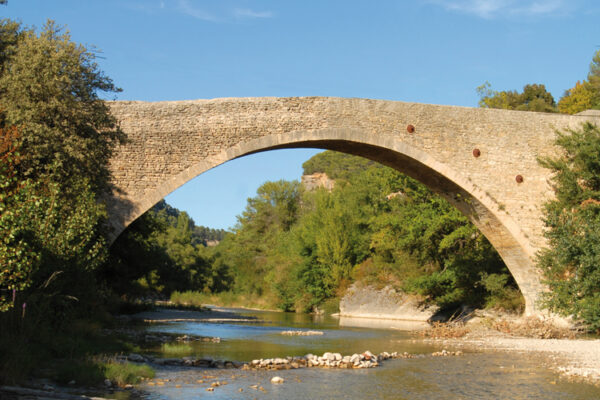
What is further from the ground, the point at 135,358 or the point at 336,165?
the point at 336,165

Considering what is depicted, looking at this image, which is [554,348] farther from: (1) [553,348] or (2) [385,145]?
(2) [385,145]

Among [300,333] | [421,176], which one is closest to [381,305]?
[300,333]

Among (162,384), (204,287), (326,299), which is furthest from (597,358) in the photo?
(204,287)

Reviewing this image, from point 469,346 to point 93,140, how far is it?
9.02 meters

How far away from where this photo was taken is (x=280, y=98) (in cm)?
1414

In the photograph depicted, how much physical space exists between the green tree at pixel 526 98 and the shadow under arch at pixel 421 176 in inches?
631

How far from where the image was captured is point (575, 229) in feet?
46.9

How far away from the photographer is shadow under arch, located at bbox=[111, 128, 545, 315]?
13555 mm

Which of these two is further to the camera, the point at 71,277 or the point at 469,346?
the point at 469,346

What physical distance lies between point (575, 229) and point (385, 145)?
4.92m

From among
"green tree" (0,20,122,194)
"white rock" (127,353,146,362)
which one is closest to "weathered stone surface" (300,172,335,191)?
"green tree" (0,20,122,194)

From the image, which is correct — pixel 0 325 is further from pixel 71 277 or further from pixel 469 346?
pixel 469 346

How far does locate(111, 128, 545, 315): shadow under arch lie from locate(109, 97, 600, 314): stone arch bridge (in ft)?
0.08

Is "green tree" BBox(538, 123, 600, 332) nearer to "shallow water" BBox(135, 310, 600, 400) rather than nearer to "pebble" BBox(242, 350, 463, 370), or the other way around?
"shallow water" BBox(135, 310, 600, 400)
